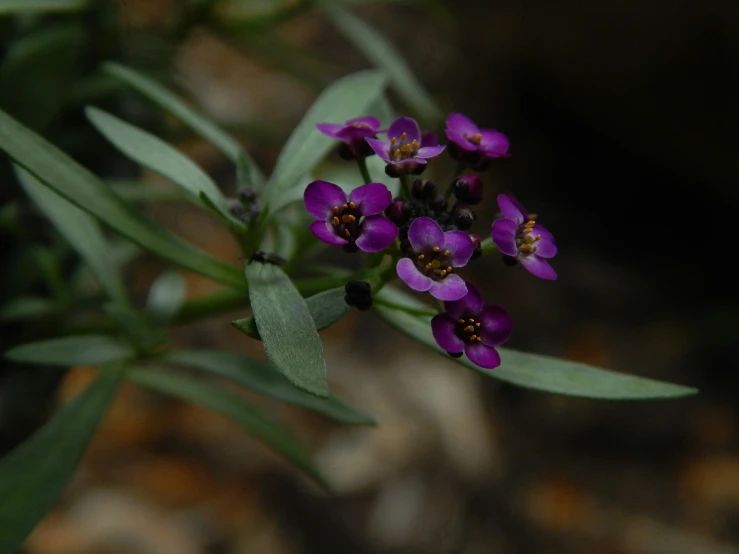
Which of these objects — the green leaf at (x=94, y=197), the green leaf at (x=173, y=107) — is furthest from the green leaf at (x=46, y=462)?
the green leaf at (x=173, y=107)

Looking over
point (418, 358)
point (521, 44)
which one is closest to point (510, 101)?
point (521, 44)

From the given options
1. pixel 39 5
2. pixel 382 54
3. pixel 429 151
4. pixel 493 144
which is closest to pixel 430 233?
Result: pixel 429 151

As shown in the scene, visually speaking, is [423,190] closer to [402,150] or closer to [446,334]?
[402,150]

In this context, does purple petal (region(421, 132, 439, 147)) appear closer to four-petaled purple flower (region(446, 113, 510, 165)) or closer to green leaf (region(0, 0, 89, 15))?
four-petaled purple flower (region(446, 113, 510, 165))

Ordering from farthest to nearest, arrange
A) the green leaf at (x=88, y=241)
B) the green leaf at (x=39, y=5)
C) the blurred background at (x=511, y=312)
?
the blurred background at (x=511, y=312), the green leaf at (x=88, y=241), the green leaf at (x=39, y=5)

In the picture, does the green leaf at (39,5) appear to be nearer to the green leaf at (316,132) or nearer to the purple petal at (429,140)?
the green leaf at (316,132)

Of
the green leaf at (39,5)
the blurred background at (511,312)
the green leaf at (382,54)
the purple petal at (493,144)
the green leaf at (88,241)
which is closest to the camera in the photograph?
the purple petal at (493,144)

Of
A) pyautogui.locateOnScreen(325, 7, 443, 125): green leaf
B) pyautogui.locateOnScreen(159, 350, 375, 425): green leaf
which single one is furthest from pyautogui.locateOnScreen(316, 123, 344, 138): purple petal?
pyautogui.locateOnScreen(325, 7, 443, 125): green leaf

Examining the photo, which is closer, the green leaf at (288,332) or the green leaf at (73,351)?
the green leaf at (288,332)

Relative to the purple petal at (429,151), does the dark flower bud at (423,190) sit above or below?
below
